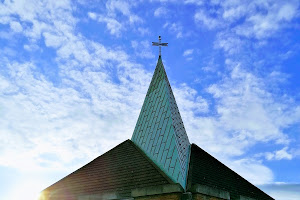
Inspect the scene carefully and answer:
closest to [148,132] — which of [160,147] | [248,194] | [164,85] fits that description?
[160,147]

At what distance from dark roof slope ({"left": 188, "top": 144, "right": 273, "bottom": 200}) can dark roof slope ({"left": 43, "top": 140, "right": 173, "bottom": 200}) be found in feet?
6.02

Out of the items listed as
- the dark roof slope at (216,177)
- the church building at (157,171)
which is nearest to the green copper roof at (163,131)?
the church building at (157,171)

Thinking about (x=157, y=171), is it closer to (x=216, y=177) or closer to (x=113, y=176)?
(x=113, y=176)

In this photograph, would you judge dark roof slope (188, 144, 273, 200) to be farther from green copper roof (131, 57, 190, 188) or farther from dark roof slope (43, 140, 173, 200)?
dark roof slope (43, 140, 173, 200)

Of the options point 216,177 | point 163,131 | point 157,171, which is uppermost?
point 163,131

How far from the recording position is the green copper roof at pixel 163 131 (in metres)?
14.1

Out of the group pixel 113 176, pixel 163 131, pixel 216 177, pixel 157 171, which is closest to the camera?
pixel 157 171

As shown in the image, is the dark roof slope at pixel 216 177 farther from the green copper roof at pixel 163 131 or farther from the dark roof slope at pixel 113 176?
the dark roof slope at pixel 113 176

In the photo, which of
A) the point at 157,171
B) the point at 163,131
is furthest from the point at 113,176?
the point at 163,131

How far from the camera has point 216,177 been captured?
49.1 feet

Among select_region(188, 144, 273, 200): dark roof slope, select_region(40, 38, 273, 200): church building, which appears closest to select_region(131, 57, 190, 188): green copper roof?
select_region(40, 38, 273, 200): church building

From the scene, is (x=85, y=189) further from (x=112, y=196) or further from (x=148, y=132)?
(x=148, y=132)

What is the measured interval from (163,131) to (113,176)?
3.28m

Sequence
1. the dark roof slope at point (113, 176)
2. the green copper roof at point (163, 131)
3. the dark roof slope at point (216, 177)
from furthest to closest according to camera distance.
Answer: the green copper roof at point (163, 131) → the dark roof slope at point (216, 177) → the dark roof slope at point (113, 176)
